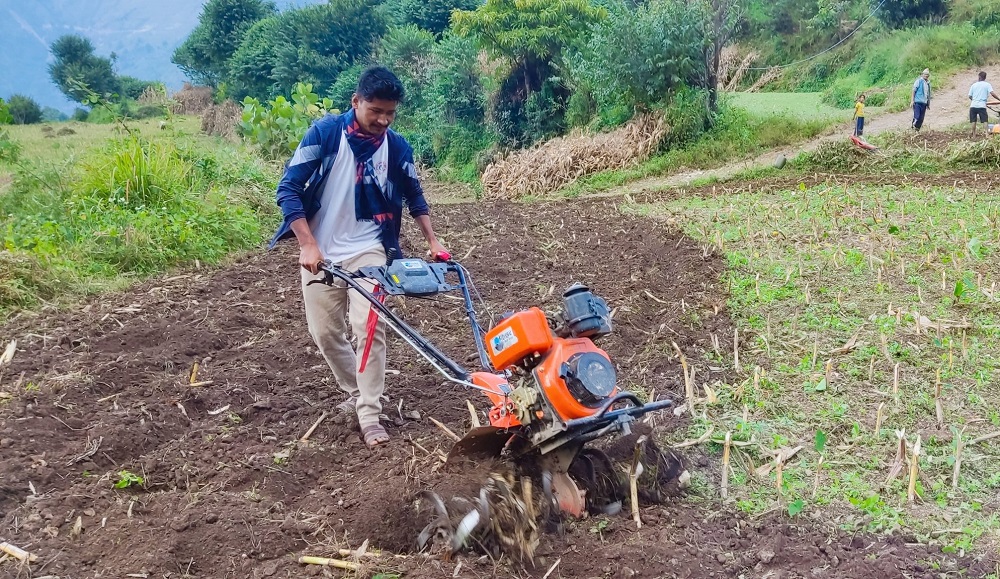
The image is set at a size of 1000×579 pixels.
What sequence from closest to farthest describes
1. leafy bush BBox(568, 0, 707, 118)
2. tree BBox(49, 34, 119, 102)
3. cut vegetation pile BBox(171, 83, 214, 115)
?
leafy bush BBox(568, 0, 707, 118) → cut vegetation pile BBox(171, 83, 214, 115) → tree BBox(49, 34, 119, 102)

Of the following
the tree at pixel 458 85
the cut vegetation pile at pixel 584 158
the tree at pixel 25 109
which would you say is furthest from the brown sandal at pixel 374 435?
the tree at pixel 25 109

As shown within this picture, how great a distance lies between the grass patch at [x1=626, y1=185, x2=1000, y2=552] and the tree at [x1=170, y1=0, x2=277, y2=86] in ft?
122

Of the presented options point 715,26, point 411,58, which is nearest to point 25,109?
point 411,58

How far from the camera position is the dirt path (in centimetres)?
1451

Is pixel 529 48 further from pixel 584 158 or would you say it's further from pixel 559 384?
pixel 559 384

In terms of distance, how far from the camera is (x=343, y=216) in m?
4.05

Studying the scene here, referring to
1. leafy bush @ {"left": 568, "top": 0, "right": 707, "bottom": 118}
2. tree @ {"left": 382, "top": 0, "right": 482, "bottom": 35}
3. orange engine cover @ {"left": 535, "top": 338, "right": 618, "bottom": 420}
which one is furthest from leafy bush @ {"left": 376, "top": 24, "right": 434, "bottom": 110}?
orange engine cover @ {"left": 535, "top": 338, "right": 618, "bottom": 420}

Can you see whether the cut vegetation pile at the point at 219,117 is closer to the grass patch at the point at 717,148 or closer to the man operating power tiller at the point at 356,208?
the grass patch at the point at 717,148

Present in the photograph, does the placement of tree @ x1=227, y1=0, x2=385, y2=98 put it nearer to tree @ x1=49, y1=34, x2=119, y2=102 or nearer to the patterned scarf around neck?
tree @ x1=49, y1=34, x2=119, y2=102

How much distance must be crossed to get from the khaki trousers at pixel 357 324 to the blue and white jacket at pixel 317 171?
0.24 m

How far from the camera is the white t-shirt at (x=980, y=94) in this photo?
1441 centimetres

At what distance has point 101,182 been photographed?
891 centimetres

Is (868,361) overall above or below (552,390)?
below

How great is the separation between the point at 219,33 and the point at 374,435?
1607 inches
